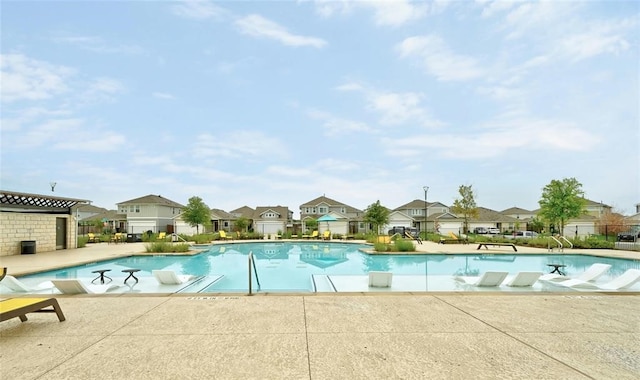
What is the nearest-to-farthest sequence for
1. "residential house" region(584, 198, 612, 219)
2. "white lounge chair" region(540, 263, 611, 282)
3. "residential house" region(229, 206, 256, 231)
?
"white lounge chair" region(540, 263, 611, 282) < "residential house" region(584, 198, 612, 219) < "residential house" region(229, 206, 256, 231)

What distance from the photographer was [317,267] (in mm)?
14703

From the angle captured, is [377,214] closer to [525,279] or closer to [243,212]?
[525,279]

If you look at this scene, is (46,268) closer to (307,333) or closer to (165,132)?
(307,333)

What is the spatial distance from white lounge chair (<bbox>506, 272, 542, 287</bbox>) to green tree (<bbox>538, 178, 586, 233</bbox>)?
1017 inches

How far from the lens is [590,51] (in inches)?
464

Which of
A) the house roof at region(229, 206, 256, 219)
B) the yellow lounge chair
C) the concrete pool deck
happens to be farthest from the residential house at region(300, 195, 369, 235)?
the yellow lounge chair

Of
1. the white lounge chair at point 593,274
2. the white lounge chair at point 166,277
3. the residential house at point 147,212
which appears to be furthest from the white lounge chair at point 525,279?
the residential house at point 147,212

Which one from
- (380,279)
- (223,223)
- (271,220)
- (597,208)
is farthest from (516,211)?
(380,279)

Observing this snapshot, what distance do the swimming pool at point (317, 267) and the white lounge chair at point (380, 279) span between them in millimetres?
762

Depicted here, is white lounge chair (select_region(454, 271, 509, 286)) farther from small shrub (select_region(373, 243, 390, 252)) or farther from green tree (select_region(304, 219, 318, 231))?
green tree (select_region(304, 219, 318, 231))

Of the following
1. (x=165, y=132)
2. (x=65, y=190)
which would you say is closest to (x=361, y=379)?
(x=165, y=132)

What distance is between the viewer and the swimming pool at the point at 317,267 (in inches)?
403

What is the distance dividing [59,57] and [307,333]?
1600 centimetres

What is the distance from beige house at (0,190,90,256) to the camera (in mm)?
16091
